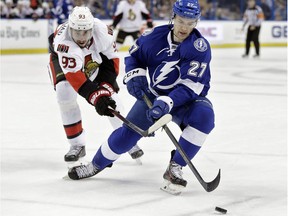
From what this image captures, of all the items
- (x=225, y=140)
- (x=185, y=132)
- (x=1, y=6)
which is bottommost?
(x=1, y=6)

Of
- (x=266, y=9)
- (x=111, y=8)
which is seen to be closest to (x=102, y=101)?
(x=111, y=8)

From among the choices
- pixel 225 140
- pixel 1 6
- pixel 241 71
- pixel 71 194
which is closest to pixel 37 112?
pixel 225 140

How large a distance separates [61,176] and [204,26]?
11774 millimetres

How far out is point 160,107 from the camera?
10.6 feet

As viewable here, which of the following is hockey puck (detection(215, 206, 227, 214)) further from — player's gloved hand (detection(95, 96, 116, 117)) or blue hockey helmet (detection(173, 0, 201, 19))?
blue hockey helmet (detection(173, 0, 201, 19))

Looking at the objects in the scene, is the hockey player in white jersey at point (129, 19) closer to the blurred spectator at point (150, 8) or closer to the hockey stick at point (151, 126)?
the blurred spectator at point (150, 8)

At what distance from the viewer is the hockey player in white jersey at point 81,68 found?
3566 millimetres

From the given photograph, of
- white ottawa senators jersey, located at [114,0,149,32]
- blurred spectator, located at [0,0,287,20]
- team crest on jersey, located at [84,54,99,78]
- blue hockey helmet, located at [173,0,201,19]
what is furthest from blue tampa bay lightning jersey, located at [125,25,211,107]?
white ottawa senators jersey, located at [114,0,149,32]

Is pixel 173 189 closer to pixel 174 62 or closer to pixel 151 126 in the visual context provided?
pixel 151 126

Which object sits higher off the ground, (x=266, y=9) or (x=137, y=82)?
(x=137, y=82)

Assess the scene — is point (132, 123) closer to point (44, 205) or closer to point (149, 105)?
point (149, 105)

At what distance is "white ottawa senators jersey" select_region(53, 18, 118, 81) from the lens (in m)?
3.63

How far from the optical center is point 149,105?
3414mm

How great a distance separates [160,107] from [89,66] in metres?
0.77
